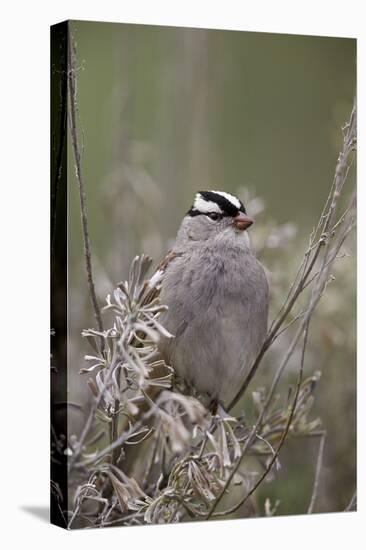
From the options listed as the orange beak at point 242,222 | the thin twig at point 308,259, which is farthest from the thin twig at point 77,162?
the thin twig at point 308,259

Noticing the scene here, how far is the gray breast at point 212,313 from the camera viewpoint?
4.79 meters

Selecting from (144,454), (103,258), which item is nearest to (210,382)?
(144,454)

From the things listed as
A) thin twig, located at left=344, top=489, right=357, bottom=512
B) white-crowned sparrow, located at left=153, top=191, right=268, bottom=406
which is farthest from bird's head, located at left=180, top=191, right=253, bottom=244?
thin twig, located at left=344, top=489, right=357, bottom=512

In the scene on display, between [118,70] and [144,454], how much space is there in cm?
164

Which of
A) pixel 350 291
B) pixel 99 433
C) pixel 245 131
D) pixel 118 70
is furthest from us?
pixel 350 291

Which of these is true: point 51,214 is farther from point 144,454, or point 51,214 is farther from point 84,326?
point 144,454

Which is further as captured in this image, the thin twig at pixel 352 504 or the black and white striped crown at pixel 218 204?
the thin twig at pixel 352 504

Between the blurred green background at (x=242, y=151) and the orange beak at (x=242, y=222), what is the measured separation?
0.37 m

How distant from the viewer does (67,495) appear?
4.70 metres

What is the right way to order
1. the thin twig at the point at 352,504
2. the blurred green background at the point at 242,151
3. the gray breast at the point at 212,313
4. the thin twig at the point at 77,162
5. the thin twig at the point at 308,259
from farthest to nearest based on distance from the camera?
the thin twig at the point at 352,504, the blurred green background at the point at 242,151, the gray breast at the point at 212,313, the thin twig at the point at 308,259, the thin twig at the point at 77,162

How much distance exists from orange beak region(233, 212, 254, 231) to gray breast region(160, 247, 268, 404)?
98 mm

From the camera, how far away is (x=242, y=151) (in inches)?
210

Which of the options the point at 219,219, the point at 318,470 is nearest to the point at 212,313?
the point at 219,219

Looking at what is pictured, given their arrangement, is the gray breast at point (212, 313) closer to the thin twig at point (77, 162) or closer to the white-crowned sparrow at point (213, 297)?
the white-crowned sparrow at point (213, 297)
